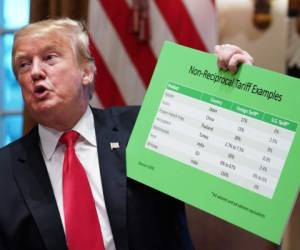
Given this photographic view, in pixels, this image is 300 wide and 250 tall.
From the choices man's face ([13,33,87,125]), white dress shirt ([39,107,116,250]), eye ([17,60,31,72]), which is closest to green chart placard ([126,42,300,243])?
white dress shirt ([39,107,116,250])

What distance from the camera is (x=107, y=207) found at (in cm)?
152

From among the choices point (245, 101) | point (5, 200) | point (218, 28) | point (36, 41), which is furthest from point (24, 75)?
point (218, 28)

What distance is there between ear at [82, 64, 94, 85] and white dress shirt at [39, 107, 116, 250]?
0.32 feet

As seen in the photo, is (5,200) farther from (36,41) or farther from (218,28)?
(218,28)

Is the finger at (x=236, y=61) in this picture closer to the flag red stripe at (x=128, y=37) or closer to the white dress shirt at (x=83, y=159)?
the white dress shirt at (x=83, y=159)

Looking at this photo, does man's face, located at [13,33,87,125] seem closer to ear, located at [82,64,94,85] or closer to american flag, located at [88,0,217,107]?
ear, located at [82,64,94,85]

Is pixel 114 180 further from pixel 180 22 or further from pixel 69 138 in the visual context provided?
pixel 180 22

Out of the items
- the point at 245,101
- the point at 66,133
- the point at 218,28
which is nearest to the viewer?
the point at 245,101

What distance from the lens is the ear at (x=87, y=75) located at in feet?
5.30

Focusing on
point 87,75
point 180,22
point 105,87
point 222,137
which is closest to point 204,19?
point 180,22

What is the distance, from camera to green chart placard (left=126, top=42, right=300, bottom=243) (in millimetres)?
1301

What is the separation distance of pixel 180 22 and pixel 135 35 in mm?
230

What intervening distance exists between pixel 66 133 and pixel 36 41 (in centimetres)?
29

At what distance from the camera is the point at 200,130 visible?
1.40 metres
